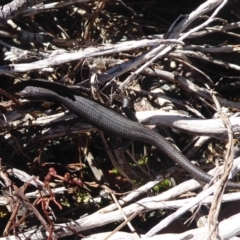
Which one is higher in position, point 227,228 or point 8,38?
point 8,38

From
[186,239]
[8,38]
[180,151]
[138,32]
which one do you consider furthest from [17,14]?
[186,239]

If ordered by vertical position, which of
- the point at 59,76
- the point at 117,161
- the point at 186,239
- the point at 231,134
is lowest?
the point at 186,239

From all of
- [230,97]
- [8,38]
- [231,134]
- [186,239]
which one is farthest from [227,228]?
[8,38]

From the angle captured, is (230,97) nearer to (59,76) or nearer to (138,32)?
(138,32)

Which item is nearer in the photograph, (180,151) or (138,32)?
(180,151)

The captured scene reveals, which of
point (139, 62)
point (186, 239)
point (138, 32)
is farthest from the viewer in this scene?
point (138, 32)

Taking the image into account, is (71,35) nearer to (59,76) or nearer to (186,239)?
(59,76)

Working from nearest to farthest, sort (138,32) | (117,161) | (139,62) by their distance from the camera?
(139,62) < (117,161) < (138,32)
